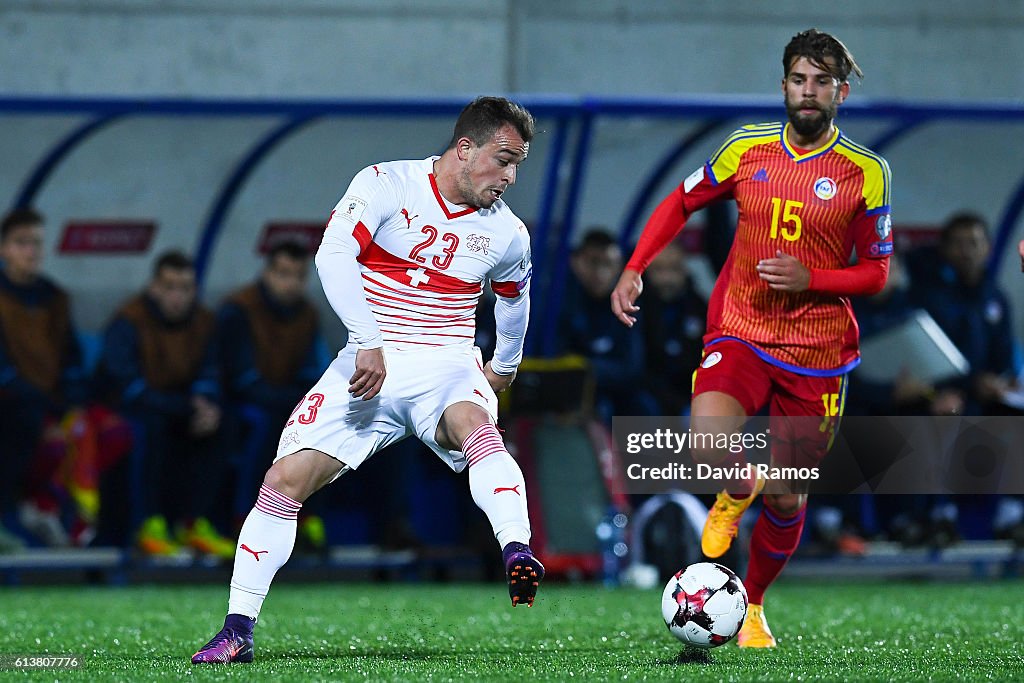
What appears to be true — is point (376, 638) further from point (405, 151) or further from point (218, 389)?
point (405, 151)

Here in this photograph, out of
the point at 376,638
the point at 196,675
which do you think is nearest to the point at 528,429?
the point at 376,638

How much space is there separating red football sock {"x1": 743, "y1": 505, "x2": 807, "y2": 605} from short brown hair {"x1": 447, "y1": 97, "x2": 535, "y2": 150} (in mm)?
1556

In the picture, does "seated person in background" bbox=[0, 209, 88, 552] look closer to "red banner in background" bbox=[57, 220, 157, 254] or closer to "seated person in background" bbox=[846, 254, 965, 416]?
"red banner in background" bbox=[57, 220, 157, 254]

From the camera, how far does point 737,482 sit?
218 inches

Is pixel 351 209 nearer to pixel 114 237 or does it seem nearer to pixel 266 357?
pixel 266 357

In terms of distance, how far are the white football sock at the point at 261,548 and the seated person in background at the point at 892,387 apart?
5.26 meters

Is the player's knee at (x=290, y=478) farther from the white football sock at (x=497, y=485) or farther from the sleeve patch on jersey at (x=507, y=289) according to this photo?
the sleeve patch on jersey at (x=507, y=289)

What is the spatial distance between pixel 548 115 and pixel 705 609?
420 cm

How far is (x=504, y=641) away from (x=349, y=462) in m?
1.20

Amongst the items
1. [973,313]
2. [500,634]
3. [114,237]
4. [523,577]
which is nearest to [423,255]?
[523,577]

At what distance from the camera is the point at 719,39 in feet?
43.8

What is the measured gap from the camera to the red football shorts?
18.3ft

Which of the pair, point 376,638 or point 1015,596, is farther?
point 1015,596

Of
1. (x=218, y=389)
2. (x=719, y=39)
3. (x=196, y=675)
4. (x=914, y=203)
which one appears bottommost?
(x=196, y=675)
